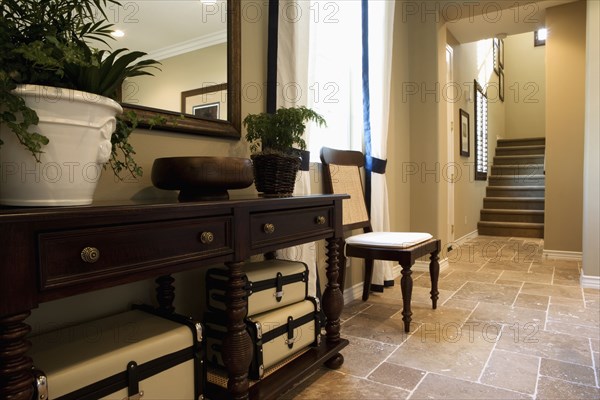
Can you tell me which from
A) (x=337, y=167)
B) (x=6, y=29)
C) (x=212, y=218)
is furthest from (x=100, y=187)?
(x=337, y=167)

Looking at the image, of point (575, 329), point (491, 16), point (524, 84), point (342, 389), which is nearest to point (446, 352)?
point (342, 389)

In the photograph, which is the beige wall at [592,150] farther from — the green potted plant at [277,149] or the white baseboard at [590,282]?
the green potted plant at [277,149]

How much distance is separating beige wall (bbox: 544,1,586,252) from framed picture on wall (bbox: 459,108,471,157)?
1040 mm

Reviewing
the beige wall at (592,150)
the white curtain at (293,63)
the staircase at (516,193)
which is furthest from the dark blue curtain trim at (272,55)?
the staircase at (516,193)

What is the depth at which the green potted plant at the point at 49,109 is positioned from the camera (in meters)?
0.86

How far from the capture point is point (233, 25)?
180cm

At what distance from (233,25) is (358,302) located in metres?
2.03

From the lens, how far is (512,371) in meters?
1.82

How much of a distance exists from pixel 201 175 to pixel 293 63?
3.50 ft

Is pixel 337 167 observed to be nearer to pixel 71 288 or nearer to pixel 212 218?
pixel 212 218

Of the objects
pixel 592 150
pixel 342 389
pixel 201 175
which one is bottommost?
pixel 342 389

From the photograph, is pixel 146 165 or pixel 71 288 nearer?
pixel 71 288

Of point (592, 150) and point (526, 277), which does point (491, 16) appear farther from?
point (526, 277)

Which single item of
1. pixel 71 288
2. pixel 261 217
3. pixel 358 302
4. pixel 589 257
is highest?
pixel 261 217
